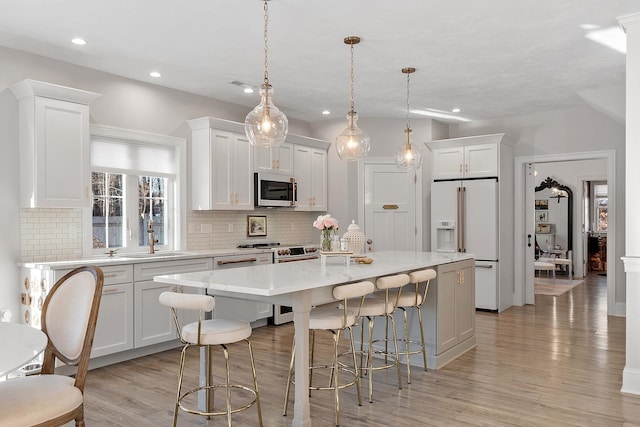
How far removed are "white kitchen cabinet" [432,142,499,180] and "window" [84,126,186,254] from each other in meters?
3.67

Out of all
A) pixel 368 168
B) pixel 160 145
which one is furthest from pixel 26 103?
pixel 368 168

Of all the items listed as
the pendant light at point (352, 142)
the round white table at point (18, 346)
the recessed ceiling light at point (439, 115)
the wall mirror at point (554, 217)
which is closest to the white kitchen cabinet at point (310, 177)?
the recessed ceiling light at point (439, 115)

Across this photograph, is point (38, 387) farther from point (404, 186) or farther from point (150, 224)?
point (404, 186)

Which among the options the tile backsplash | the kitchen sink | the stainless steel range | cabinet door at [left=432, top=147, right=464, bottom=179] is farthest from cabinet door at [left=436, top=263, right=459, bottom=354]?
the tile backsplash

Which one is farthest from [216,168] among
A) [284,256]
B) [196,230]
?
[284,256]

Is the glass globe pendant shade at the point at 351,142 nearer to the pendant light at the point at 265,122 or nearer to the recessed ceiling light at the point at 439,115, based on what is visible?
the pendant light at the point at 265,122

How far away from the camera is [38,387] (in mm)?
2076

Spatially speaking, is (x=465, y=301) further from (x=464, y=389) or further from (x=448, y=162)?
(x=448, y=162)

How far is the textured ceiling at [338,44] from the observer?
141 inches

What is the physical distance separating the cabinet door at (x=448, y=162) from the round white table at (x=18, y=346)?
6.11 m

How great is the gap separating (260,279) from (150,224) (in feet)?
8.89

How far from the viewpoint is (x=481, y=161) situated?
695 cm

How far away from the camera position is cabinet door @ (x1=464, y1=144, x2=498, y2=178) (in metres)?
6.84

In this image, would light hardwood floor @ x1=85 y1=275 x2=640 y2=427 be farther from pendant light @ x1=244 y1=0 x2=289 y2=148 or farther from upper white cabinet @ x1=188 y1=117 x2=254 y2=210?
pendant light @ x1=244 y1=0 x2=289 y2=148
